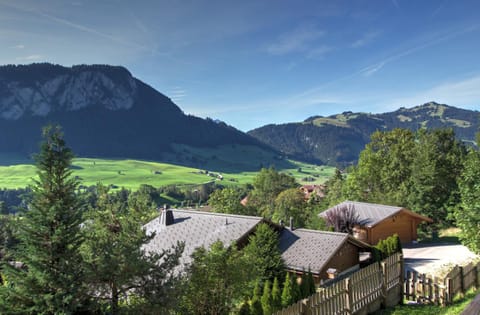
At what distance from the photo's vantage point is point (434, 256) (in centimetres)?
2595

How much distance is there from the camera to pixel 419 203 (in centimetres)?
3697

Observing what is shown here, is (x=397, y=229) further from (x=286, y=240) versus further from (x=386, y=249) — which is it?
(x=286, y=240)

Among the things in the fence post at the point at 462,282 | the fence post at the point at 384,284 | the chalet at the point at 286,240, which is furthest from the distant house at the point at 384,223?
the fence post at the point at 384,284

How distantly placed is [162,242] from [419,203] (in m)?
27.9

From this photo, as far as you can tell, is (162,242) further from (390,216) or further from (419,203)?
(419,203)

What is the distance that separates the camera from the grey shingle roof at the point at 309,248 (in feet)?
65.0

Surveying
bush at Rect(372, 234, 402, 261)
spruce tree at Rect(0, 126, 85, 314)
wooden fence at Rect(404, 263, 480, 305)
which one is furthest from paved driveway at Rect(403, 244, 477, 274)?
spruce tree at Rect(0, 126, 85, 314)

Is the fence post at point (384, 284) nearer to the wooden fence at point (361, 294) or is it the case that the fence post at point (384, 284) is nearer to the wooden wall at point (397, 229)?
the wooden fence at point (361, 294)

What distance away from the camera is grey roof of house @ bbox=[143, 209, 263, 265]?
2219 cm

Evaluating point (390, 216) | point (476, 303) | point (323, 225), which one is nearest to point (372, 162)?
point (390, 216)

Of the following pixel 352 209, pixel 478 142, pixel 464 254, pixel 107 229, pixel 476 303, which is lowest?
pixel 464 254

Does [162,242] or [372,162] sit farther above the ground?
[372,162]

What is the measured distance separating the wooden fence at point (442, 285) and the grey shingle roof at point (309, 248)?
21.4ft

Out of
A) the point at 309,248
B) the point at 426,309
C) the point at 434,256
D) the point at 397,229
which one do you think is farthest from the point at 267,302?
the point at 397,229
